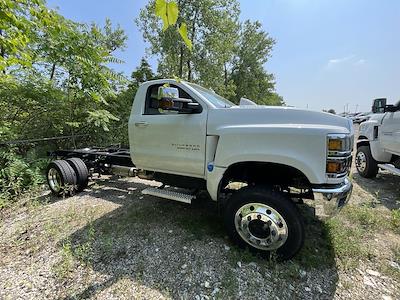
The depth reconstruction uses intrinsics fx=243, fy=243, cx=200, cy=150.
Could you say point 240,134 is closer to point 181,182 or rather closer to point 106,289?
point 181,182

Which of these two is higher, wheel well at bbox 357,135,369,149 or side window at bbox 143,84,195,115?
side window at bbox 143,84,195,115

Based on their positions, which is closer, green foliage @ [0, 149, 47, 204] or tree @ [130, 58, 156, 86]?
green foliage @ [0, 149, 47, 204]

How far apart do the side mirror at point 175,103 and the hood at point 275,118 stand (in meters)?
0.24

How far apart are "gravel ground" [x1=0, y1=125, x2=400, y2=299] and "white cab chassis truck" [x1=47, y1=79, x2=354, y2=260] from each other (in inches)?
14.5

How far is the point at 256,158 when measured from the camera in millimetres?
2801

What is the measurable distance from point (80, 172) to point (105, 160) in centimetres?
52

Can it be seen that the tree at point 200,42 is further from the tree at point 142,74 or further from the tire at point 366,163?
the tire at point 366,163

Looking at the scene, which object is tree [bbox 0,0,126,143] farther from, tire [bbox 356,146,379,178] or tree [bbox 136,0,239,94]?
tree [bbox 136,0,239,94]

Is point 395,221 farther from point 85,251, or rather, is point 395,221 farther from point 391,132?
point 85,251

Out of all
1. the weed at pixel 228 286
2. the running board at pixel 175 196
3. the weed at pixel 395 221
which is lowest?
the weed at pixel 228 286

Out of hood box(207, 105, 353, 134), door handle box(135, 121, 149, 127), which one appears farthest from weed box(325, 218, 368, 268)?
door handle box(135, 121, 149, 127)

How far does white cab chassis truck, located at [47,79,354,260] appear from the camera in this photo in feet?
8.46

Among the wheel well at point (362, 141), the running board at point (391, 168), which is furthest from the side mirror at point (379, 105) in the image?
the running board at point (391, 168)

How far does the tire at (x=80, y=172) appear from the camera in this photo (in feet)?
15.8
